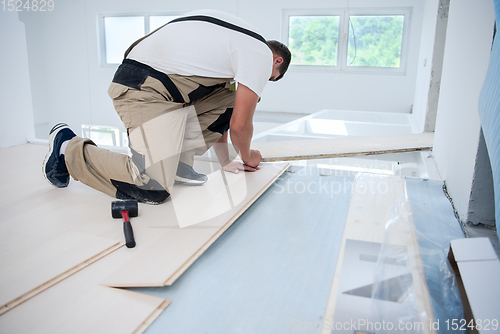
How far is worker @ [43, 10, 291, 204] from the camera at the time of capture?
5.16ft

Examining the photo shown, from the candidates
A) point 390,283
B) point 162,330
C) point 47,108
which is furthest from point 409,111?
point 47,108

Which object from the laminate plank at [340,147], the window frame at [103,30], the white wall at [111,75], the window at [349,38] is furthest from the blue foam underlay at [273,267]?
the window frame at [103,30]

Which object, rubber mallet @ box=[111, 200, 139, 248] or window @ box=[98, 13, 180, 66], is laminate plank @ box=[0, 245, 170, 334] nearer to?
rubber mallet @ box=[111, 200, 139, 248]

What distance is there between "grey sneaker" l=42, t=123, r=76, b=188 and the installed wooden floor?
6 cm

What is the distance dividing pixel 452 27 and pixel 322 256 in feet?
6.33

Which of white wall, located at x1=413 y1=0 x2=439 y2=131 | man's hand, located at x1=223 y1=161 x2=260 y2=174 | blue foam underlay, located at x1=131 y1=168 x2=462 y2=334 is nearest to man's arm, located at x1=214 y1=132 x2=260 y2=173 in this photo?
man's hand, located at x1=223 y1=161 x2=260 y2=174

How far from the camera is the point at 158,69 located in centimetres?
162

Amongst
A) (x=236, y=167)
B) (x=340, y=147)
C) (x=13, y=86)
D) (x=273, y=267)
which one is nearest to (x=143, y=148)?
(x=236, y=167)

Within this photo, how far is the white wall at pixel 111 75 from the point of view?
21.6 feet

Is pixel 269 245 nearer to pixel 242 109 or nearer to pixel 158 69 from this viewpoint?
pixel 242 109

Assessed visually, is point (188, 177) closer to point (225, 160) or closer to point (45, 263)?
point (225, 160)

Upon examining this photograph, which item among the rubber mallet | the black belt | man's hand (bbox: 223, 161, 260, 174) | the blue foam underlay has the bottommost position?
the blue foam underlay

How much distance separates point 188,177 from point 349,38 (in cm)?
598

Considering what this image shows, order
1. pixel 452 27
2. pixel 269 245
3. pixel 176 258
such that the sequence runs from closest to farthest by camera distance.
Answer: pixel 176 258 < pixel 269 245 < pixel 452 27
